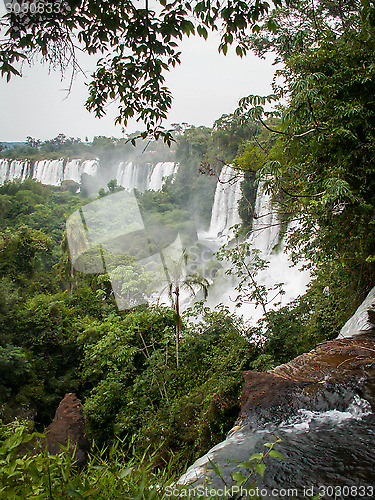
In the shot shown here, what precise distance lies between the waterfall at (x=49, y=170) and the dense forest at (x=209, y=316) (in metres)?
15.7

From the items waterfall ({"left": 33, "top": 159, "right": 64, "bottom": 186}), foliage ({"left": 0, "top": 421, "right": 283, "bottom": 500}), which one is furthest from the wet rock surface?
waterfall ({"left": 33, "top": 159, "right": 64, "bottom": 186})

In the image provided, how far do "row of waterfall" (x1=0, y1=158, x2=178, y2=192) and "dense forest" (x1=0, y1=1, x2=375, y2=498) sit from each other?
44.3ft

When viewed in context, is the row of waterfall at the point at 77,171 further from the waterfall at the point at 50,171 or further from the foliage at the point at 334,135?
the foliage at the point at 334,135

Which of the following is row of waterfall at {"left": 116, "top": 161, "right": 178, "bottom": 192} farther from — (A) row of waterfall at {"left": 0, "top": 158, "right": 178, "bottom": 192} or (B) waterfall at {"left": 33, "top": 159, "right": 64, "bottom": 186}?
(B) waterfall at {"left": 33, "top": 159, "right": 64, "bottom": 186}

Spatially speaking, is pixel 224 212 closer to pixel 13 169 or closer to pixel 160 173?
pixel 160 173

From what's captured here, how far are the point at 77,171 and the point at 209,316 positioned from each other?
71.7 ft

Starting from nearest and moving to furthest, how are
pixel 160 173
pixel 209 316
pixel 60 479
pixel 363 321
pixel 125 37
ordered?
pixel 60 479
pixel 125 37
pixel 363 321
pixel 209 316
pixel 160 173

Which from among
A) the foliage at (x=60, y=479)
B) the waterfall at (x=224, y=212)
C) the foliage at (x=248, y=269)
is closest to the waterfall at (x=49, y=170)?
the waterfall at (x=224, y=212)

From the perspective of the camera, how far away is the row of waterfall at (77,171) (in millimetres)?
21734

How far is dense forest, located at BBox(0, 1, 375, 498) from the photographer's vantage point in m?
2.00

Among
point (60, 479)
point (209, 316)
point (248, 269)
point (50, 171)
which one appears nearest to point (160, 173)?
point (50, 171)

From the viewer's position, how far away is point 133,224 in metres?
11.9

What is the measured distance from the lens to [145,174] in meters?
23.6

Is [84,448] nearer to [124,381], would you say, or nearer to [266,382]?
[124,381]
